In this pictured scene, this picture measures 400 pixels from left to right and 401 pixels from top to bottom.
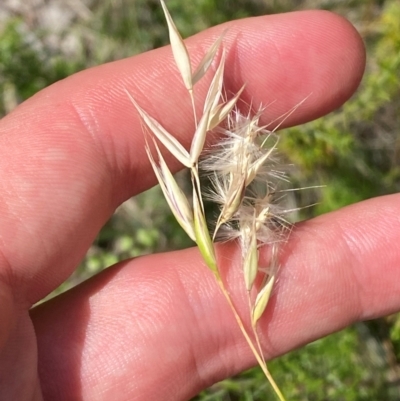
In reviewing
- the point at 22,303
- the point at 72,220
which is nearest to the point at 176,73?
the point at 72,220

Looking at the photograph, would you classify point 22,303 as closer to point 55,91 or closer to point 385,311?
point 55,91

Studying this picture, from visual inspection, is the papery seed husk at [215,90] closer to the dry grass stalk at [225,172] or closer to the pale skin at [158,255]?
the dry grass stalk at [225,172]

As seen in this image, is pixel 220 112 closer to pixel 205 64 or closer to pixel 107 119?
pixel 205 64

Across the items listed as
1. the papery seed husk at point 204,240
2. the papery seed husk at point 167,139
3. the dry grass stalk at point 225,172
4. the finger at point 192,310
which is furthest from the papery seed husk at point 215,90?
the finger at point 192,310

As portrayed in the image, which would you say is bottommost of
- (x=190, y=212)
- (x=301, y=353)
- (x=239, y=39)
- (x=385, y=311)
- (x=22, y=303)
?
(x=301, y=353)

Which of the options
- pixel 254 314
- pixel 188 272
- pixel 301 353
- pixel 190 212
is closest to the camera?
pixel 190 212

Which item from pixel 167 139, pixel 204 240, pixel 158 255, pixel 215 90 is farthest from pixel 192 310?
pixel 215 90
